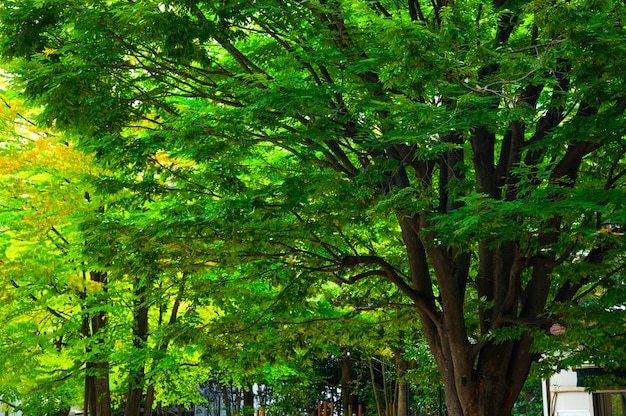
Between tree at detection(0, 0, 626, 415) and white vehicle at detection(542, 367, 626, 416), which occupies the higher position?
tree at detection(0, 0, 626, 415)

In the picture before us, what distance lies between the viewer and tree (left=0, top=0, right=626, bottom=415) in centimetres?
857

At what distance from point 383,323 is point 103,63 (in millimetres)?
7235

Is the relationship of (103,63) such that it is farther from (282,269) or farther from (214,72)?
(282,269)

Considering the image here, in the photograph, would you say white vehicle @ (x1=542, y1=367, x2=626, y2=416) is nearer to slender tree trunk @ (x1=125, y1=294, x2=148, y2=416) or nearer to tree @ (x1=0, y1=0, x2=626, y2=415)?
tree @ (x1=0, y1=0, x2=626, y2=415)

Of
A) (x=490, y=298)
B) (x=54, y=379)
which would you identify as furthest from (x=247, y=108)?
(x=54, y=379)

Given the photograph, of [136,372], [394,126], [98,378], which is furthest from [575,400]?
[394,126]

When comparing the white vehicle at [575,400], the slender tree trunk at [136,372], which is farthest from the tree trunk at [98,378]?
the white vehicle at [575,400]

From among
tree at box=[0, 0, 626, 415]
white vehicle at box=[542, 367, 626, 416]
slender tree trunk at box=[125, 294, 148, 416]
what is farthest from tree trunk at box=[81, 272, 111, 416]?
white vehicle at box=[542, 367, 626, 416]

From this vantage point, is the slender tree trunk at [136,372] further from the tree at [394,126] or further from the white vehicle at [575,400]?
the white vehicle at [575,400]

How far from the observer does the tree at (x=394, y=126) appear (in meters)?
8.57

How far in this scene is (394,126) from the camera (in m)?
9.72

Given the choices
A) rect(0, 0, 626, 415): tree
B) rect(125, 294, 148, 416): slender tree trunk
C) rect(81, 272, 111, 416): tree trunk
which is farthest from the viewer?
rect(81, 272, 111, 416): tree trunk

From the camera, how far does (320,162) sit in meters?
12.4

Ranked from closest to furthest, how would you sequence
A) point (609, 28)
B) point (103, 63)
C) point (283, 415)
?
point (609, 28), point (103, 63), point (283, 415)
